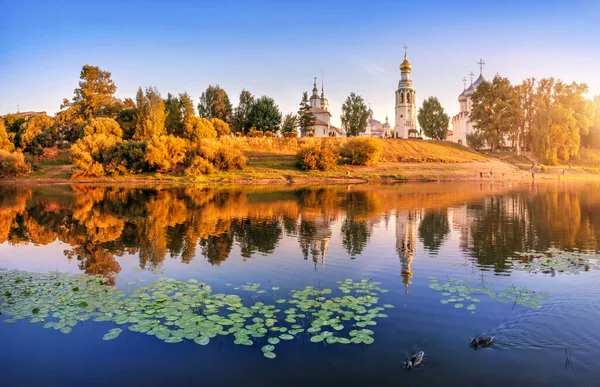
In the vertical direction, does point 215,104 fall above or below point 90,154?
above

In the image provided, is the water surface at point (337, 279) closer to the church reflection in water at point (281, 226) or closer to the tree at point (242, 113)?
the church reflection in water at point (281, 226)

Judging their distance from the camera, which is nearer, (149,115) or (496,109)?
(149,115)

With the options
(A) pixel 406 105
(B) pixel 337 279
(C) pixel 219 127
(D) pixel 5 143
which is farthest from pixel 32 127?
(B) pixel 337 279

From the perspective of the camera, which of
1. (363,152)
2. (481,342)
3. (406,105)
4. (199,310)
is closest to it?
(481,342)

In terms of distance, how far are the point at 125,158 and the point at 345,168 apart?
2796cm

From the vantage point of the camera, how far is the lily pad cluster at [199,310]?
8828mm

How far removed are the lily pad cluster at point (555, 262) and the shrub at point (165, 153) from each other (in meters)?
47.0

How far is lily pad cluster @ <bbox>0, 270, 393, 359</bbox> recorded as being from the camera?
29.0 feet

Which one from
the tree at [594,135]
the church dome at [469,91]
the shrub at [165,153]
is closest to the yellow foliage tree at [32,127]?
the shrub at [165,153]

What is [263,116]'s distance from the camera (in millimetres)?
82375

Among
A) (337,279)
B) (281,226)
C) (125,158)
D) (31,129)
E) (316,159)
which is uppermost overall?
(31,129)

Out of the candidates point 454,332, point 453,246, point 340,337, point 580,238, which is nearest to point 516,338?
point 454,332

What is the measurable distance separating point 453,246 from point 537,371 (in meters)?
10.3

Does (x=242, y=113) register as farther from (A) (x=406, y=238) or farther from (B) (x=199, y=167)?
(A) (x=406, y=238)
